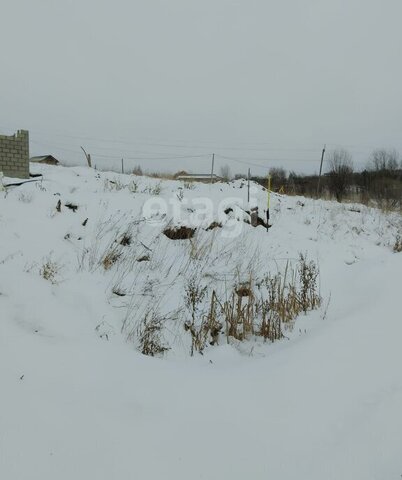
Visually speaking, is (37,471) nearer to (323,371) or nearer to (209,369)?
(209,369)

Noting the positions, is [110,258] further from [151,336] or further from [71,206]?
A: [71,206]

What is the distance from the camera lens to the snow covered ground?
62.6 inches

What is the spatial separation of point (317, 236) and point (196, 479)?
758 centimetres

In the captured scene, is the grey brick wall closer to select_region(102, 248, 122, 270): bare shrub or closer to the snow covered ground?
the snow covered ground

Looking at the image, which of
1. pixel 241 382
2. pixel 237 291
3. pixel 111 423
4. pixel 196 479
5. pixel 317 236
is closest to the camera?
pixel 196 479

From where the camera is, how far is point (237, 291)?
4.52 metres

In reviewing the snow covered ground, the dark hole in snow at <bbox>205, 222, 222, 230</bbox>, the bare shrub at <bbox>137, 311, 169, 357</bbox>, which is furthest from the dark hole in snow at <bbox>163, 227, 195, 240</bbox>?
the bare shrub at <bbox>137, 311, 169, 357</bbox>

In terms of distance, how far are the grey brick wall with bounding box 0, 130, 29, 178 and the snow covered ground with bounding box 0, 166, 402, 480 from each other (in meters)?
5.07

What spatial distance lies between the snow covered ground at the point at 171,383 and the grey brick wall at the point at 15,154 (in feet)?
Answer: 16.6

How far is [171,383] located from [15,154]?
9.11 meters

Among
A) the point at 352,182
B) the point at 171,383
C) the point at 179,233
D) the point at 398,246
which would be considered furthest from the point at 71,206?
the point at 352,182

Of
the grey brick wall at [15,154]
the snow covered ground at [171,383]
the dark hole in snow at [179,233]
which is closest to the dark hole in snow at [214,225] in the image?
the dark hole in snow at [179,233]

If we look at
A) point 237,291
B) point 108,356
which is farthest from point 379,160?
point 108,356

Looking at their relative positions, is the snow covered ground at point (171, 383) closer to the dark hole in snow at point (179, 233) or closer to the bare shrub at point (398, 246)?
the dark hole in snow at point (179, 233)
